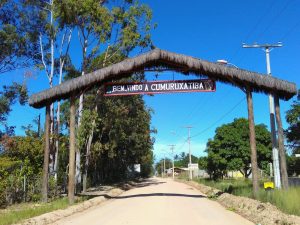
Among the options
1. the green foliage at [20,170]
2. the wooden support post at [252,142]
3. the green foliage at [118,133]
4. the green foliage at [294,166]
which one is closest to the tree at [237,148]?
the green foliage at [294,166]

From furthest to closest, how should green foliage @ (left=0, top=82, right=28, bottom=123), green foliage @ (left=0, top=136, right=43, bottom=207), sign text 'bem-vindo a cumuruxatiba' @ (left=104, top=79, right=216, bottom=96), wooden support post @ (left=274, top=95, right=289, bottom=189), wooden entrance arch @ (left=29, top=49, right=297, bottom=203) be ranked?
green foliage @ (left=0, top=82, right=28, bottom=123) < sign text 'bem-vindo a cumuruxatiba' @ (left=104, top=79, right=216, bottom=96) < green foliage @ (left=0, top=136, right=43, bottom=207) < wooden entrance arch @ (left=29, top=49, right=297, bottom=203) < wooden support post @ (left=274, top=95, right=289, bottom=189)

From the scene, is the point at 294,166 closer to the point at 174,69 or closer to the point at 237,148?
the point at 237,148

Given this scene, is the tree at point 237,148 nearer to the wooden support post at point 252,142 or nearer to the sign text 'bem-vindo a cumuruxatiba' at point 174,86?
the sign text 'bem-vindo a cumuruxatiba' at point 174,86

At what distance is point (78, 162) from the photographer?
32.8m

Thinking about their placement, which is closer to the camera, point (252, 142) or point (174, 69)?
point (252, 142)

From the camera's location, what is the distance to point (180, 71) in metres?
22.4

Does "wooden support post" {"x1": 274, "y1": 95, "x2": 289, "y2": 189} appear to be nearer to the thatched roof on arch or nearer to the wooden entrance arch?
the wooden entrance arch

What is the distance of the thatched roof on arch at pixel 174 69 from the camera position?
20.7m

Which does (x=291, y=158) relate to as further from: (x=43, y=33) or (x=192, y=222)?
(x=192, y=222)

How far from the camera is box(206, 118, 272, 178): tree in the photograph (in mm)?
48031

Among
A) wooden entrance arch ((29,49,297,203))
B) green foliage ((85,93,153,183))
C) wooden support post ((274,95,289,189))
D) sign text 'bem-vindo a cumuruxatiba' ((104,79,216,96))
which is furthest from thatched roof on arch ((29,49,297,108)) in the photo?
green foliage ((85,93,153,183))

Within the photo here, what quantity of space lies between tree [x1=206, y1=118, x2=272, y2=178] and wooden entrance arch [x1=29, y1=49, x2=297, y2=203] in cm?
2692

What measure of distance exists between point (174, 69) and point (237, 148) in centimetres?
2837

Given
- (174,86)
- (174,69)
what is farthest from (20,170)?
(174,69)
